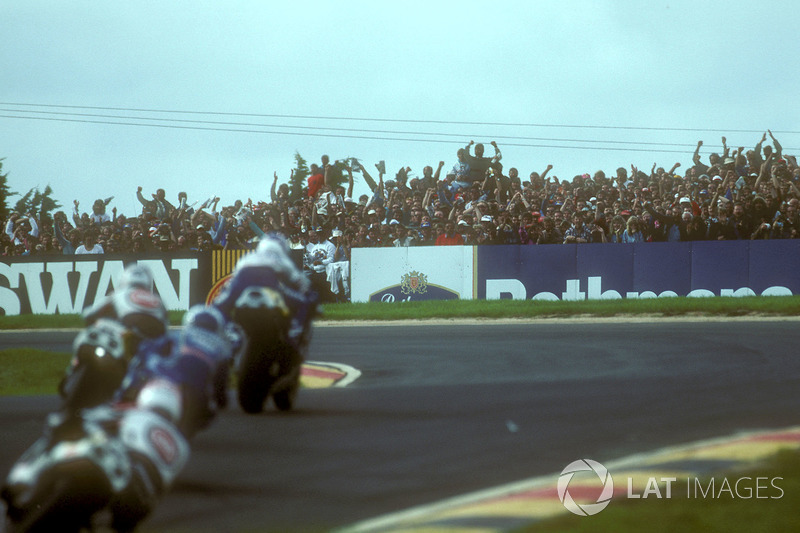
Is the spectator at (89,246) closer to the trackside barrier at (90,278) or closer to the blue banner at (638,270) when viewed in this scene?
the trackside barrier at (90,278)

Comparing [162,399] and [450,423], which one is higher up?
[162,399]

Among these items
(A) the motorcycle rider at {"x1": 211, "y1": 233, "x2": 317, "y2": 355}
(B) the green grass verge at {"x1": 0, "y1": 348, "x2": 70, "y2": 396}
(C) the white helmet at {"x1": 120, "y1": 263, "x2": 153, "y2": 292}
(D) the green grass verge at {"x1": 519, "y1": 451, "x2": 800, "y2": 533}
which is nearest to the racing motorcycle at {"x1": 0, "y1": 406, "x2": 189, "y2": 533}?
(C) the white helmet at {"x1": 120, "y1": 263, "x2": 153, "y2": 292}

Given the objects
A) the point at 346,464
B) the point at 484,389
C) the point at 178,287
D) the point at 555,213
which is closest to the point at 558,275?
the point at 555,213

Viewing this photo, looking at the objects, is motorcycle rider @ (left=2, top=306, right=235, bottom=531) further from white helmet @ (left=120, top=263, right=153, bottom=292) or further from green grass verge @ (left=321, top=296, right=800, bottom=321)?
green grass verge @ (left=321, top=296, right=800, bottom=321)

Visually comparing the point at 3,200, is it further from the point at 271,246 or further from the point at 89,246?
the point at 271,246

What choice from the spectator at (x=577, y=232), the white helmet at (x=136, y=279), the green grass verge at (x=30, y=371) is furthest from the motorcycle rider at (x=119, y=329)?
the spectator at (x=577, y=232)

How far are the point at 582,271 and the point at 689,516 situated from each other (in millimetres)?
17137

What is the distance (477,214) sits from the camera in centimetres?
2223

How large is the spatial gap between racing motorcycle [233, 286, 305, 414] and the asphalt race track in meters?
0.24

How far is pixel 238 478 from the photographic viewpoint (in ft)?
17.6

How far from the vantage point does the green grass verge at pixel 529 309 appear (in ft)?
61.6

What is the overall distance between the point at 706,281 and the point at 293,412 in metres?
14.8

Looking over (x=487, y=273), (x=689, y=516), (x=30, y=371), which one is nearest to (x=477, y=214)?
(x=487, y=273)

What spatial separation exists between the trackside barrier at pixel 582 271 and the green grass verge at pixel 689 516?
52.7ft
